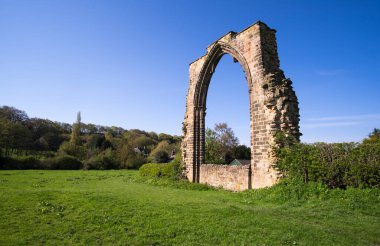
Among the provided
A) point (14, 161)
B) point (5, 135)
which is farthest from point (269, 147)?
point (5, 135)

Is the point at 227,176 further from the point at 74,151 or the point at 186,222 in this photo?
the point at 74,151

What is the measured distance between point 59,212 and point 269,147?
23.9 ft

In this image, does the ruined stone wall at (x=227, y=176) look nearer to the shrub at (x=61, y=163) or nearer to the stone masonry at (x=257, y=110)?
the stone masonry at (x=257, y=110)

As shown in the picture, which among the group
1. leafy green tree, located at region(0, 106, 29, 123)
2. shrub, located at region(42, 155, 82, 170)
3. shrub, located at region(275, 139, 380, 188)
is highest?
leafy green tree, located at region(0, 106, 29, 123)

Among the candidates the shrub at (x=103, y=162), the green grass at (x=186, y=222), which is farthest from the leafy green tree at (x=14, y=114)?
the green grass at (x=186, y=222)

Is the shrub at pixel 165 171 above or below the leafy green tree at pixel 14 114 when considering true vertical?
below

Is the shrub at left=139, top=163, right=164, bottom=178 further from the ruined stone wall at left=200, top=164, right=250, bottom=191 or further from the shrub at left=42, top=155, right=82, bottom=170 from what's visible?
the shrub at left=42, top=155, right=82, bottom=170

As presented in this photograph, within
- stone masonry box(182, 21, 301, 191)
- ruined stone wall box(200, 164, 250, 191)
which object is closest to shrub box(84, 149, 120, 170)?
stone masonry box(182, 21, 301, 191)

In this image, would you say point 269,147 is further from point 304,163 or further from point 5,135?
point 5,135

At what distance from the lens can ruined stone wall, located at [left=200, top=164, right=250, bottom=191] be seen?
10828 millimetres

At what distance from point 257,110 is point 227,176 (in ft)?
10.7

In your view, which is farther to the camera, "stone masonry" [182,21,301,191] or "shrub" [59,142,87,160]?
"shrub" [59,142,87,160]

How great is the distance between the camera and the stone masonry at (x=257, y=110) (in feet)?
32.1

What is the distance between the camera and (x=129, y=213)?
578 cm
